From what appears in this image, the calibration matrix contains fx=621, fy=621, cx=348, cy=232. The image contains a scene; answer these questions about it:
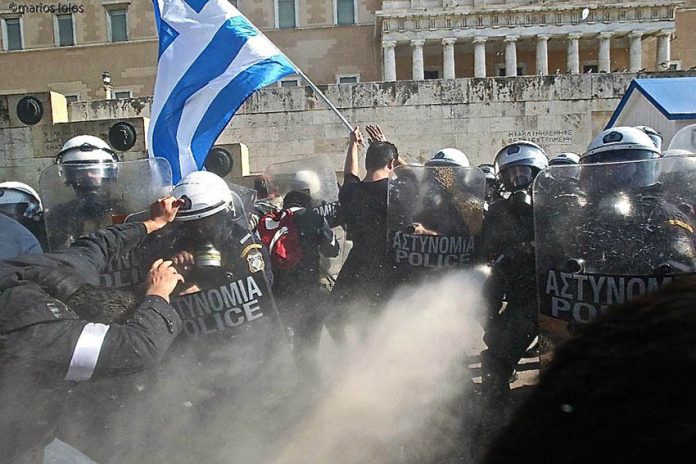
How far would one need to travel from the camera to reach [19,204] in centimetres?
406

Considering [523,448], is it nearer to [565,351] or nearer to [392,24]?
[565,351]

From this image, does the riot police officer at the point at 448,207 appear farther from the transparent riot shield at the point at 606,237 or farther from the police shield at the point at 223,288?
the police shield at the point at 223,288

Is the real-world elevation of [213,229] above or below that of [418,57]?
below

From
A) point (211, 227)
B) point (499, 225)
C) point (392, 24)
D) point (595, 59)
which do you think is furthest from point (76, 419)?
point (595, 59)

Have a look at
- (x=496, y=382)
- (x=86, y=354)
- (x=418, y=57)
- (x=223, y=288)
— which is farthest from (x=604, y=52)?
(x=86, y=354)

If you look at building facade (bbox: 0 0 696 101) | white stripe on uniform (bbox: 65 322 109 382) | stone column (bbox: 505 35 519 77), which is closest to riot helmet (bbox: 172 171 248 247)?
white stripe on uniform (bbox: 65 322 109 382)

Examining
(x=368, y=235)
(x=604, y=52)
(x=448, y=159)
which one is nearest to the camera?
(x=368, y=235)

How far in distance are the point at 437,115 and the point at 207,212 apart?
10.8 metres

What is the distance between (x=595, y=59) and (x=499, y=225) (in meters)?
33.3

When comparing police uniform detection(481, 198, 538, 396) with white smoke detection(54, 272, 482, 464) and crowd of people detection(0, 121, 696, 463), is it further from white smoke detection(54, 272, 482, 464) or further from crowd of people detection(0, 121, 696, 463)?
white smoke detection(54, 272, 482, 464)

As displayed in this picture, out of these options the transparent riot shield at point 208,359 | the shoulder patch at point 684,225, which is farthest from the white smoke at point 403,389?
the shoulder patch at point 684,225

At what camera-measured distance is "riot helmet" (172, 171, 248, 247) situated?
2.90 meters

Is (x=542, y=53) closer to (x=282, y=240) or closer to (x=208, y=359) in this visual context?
(x=282, y=240)

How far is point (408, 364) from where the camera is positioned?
3.57m
